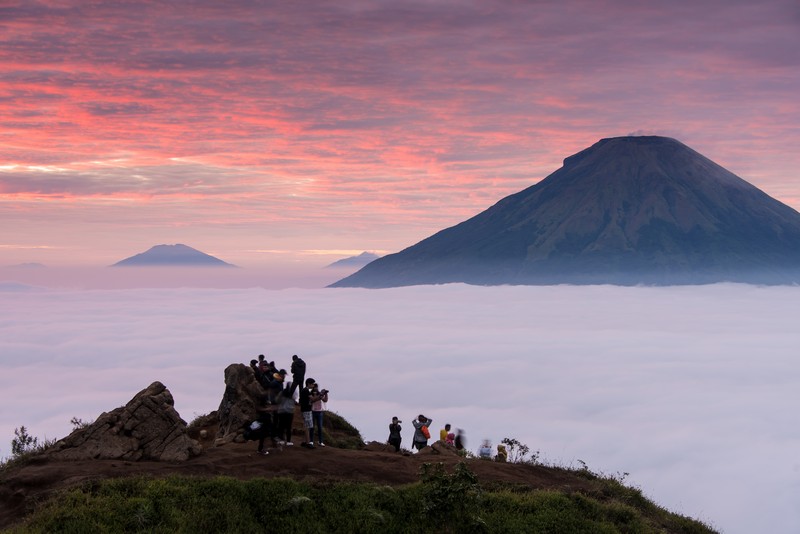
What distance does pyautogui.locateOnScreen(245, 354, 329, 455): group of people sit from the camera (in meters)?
26.2

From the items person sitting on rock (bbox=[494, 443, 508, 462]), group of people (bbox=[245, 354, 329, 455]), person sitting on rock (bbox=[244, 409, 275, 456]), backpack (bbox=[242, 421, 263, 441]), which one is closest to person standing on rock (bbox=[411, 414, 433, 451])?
person sitting on rock (bbox=[494, 443, 508, 462])

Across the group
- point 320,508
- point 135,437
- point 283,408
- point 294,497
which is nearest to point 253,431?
point 283,408

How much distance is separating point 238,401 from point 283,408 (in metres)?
4.60

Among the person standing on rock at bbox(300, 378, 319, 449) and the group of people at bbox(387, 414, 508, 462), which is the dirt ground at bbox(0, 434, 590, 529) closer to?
the person standing on rock at bbox(300, 378, 319, 449)

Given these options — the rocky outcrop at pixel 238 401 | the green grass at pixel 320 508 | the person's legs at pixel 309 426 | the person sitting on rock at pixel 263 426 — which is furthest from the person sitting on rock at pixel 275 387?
the green grass at pixel 320 508

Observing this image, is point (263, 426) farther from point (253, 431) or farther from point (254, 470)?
point (254, 470)

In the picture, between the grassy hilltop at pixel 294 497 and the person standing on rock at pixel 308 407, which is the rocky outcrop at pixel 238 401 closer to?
the grassy hilltop at pixel 294 497

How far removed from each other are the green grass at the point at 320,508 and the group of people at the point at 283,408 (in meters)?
3.30

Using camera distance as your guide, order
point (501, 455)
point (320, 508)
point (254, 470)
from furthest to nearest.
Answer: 1. point (501, 455)
2. point (254, 470)
3. point (320, 508)

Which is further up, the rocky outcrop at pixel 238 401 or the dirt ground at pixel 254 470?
the rocky outcrop at pixel 238 401

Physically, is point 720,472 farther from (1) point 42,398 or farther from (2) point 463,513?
(1) point 42,398

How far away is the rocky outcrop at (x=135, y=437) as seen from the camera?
25.9 meters

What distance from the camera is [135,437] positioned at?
1043 inches

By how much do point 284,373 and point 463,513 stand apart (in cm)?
840
